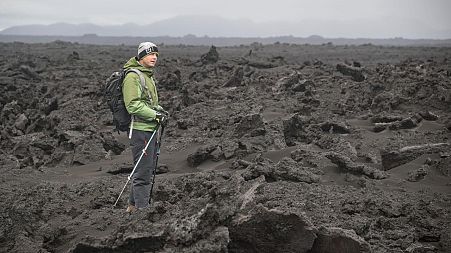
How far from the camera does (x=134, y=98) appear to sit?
17.0 ft

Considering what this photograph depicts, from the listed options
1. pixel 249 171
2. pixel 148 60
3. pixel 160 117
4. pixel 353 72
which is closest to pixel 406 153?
pixel 249 171

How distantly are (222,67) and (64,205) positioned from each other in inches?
569

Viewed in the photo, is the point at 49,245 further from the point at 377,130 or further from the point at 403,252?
the point at 377,130

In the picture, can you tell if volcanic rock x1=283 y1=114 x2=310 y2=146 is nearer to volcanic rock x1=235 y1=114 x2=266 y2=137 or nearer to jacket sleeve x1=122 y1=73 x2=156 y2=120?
volcanic rock x1=235 y1=114 x2=266 y2=137

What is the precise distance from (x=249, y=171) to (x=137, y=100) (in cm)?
187

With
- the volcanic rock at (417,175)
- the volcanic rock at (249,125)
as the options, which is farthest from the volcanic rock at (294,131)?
the volcanic rock at (417,175)

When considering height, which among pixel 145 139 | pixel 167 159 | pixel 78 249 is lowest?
pixel 167 159

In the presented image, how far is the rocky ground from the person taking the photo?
3924 mm

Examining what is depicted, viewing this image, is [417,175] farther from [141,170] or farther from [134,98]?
[134,98]

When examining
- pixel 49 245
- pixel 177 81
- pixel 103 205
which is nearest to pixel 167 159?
pixel 103 205

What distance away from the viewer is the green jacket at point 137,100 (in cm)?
519

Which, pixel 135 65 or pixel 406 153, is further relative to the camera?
pixel 406 153

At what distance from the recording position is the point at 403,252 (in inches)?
173

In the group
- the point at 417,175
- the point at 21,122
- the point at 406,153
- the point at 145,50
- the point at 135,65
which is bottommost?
the point at 21,122
